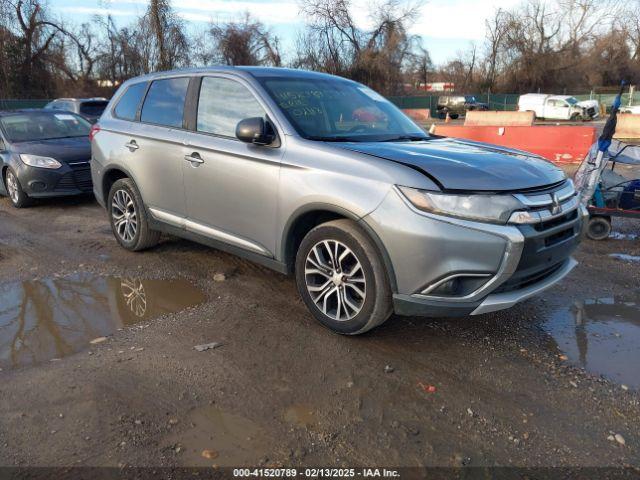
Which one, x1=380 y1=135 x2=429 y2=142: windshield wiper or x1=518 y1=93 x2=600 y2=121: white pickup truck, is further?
x1=518 y1=93 x2=600 y2=121: white pickup truck

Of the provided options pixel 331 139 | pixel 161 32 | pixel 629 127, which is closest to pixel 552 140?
pixel 331 139

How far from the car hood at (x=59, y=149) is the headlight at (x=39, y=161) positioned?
7cm

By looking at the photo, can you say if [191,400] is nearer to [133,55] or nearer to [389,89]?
[133,55]

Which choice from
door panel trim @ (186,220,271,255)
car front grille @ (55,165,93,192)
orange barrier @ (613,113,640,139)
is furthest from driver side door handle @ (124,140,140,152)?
orange barrier @ (613,113,640,139)

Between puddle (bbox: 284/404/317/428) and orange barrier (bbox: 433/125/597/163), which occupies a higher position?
orange barrier (bbox: 433/125/597/163)

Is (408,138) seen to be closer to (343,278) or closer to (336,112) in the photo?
(336,112)

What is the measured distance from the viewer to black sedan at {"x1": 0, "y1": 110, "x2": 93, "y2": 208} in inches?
311

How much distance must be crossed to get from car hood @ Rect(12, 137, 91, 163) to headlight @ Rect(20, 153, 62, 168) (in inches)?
2.7

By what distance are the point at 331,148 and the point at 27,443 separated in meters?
2.47

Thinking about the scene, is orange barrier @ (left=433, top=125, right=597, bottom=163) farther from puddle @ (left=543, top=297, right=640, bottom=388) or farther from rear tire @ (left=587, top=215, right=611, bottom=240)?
puddle @ (left=543, top=297, right=640, bottom=388)

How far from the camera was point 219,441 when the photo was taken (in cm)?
259

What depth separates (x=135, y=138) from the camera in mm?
5148

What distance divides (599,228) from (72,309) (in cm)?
578

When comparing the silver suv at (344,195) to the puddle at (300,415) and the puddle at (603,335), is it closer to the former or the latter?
the puddle at (603,335)
